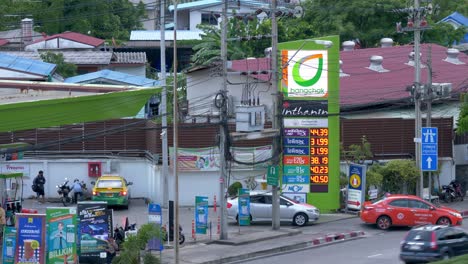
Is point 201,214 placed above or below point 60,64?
below

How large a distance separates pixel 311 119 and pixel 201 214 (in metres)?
7.61

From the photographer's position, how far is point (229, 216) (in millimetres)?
37906

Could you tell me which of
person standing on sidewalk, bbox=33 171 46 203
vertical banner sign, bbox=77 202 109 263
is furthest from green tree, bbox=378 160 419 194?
vertical banner sign, bbox=77 202 109 263

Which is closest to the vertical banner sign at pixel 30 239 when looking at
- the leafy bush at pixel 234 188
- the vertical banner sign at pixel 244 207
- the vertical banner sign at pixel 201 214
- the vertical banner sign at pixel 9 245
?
the vertical banner sign at pixel 9 245

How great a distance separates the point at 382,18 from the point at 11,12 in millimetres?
32836

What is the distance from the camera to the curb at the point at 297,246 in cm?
3018

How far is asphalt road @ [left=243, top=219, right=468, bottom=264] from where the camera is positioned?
29156mm

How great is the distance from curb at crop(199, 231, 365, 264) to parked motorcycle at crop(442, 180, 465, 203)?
10.3 m

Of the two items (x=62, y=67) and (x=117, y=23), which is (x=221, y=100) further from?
(x=117, y=23)

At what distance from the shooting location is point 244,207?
3631 cm

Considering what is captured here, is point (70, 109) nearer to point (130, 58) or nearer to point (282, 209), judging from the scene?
point (282, 209)

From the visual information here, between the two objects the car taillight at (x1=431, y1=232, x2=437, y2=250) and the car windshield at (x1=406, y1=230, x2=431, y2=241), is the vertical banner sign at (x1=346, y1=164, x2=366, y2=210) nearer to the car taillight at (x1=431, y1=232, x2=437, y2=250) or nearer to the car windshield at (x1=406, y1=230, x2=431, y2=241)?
the car windshield at (x1=406, y1=230, x2=431, y2=241)

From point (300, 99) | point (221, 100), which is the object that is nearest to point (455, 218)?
point (300, 99)

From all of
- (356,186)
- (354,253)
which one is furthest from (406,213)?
(354,253)
